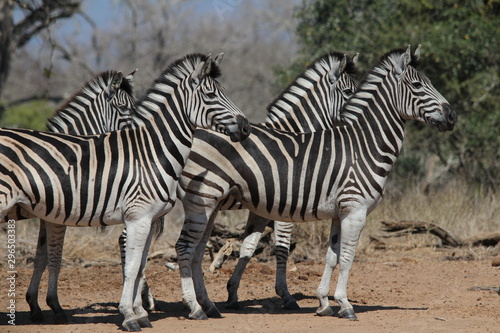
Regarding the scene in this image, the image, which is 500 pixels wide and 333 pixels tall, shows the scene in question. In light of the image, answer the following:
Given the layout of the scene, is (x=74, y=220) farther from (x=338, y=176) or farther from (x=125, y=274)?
(x=338, y=176)

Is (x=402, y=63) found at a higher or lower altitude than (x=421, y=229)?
higher

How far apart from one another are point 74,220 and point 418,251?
6811 mm

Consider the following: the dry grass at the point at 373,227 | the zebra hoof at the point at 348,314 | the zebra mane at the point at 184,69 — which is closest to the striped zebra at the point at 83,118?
the zebra mane at the point at 184,69

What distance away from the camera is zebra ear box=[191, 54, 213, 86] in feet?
21.6

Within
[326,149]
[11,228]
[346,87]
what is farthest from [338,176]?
[11,228]

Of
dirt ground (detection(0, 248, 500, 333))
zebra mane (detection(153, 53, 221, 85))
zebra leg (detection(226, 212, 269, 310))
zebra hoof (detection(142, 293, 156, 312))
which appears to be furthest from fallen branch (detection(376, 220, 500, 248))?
zebra mane (detection(153, 53, 221, 85))

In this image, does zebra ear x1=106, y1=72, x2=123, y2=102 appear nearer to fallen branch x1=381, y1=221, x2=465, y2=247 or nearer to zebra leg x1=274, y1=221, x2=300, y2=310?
zebra leg x1=274, y1=221, x2=300, y2=310

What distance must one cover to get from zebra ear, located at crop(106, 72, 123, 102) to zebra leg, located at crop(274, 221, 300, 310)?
2619 millimetres

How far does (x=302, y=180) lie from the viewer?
6.96 m

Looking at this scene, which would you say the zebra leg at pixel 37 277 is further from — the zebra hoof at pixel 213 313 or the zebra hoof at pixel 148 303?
the zebra hoof at pixel 213 313

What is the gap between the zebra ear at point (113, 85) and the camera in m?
8.16

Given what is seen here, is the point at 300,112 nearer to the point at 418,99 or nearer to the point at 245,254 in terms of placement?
the point at 418,99

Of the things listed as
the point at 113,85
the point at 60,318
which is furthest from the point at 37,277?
the point at 113,85

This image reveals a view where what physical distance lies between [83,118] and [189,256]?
2239 mm
